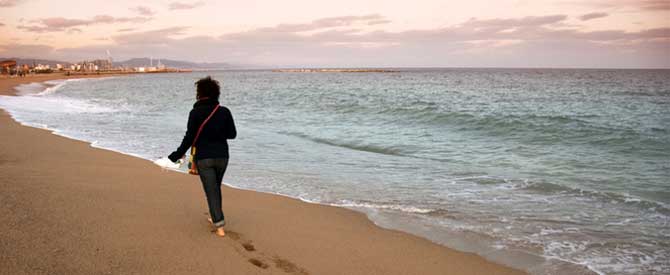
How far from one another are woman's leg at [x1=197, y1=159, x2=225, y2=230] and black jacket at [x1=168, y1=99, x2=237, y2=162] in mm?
85

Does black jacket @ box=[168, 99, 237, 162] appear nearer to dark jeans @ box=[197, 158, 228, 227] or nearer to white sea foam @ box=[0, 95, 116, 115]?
dark jeans @ box=[197, 158, 228, 227]

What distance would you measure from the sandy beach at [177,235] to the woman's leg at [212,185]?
0.21m

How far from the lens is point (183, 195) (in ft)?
21.5

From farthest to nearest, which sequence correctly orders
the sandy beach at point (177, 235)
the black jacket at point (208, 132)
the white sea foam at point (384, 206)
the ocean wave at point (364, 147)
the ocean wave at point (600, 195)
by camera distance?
the ocean wave at point (364, 147)
the ocean wave at point (600, 195)
the white sea foam at point (384, 206)
the black jacket at point (208, 132)
the sandy beach at point (177, 235)

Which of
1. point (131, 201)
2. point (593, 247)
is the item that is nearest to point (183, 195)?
point (131, 201)

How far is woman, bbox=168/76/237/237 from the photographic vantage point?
4.64 meters

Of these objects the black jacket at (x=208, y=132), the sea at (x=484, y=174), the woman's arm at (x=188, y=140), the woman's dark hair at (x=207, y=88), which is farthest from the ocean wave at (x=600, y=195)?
the woman's arm at (x=188, y=140)

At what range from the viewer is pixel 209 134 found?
4.64 m

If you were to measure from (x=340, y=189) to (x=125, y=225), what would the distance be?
3.80 m

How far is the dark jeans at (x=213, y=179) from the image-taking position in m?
4.73

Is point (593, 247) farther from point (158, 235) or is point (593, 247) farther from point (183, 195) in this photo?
point (183, 195)

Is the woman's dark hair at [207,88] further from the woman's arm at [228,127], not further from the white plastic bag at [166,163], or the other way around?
the white plastic bag at [166,163]

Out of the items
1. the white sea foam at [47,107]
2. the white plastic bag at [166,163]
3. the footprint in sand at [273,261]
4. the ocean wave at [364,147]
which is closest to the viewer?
the footprint in sand at [273,261]

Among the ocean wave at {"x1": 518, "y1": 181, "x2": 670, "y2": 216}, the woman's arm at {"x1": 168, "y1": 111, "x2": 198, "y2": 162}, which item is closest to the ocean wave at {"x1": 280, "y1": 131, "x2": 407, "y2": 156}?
the ocean wave at {"x1": 518, "y1": 181, "x2": 670, "y2": 216}
